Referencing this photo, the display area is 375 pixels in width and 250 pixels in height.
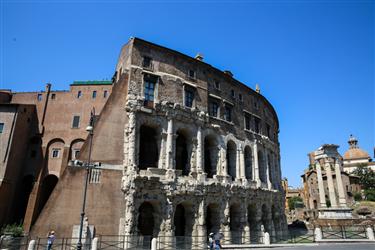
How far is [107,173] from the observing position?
56.7 feet

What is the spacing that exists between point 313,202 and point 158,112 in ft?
169

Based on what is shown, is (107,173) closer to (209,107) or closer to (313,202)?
(209,107)

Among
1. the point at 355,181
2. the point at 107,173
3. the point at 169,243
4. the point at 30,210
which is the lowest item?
the point at 169,243

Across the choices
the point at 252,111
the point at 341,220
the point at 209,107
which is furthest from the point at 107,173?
the point at 341,220

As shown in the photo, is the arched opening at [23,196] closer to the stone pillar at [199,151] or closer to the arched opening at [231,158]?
the stone pillar at [199,151]

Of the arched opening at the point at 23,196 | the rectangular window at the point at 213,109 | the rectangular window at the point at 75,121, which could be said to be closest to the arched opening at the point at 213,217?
the rectangular window at the point at 213,109

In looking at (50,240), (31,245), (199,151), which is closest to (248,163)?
(199,151)

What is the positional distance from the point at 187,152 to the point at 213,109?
512cm

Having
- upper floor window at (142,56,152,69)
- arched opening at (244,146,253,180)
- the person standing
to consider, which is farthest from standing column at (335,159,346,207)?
the person standing

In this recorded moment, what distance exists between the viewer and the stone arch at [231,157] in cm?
2479

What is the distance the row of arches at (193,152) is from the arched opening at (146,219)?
2.94 metres

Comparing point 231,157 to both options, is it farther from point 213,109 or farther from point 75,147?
point 75,147

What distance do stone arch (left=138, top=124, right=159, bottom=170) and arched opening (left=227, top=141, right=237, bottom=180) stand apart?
25.5 ft

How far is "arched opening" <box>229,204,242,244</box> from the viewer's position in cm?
2198
